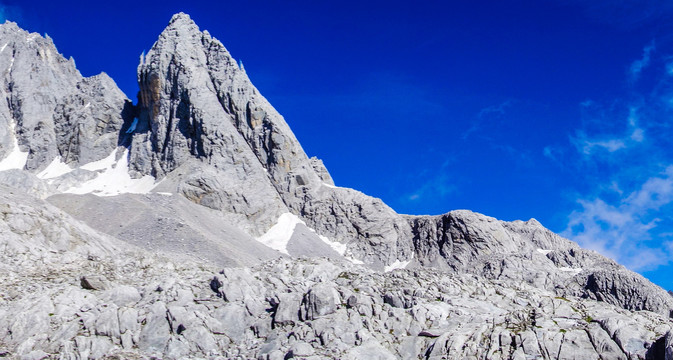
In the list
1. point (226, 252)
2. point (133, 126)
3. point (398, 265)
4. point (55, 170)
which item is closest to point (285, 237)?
point (398, 265)

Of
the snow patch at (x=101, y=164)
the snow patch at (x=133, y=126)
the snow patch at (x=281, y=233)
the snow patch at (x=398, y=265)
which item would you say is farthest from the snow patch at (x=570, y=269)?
the snow patch at (x=133, y=126)

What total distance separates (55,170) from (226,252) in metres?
75.8

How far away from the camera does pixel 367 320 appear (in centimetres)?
3133

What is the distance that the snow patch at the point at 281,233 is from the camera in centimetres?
10562

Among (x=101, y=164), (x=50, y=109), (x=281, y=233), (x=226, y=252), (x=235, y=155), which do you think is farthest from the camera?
(x=50, y=109)

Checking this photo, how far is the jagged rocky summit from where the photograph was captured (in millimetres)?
30031

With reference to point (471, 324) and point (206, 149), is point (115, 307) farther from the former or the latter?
point (206, 149)

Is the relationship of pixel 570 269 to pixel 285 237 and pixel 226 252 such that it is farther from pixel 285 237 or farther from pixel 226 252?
pixel 226 252

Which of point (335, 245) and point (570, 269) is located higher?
point (570, 269)

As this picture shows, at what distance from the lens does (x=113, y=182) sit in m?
125

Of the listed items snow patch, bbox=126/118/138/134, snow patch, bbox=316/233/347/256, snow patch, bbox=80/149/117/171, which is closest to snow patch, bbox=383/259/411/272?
snow patch, bbox=316/233/347/256

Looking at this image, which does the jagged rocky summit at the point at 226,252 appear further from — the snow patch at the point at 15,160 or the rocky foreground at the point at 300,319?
the snow patch at the point at 15,160

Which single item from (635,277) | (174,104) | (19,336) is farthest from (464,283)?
(174,104)

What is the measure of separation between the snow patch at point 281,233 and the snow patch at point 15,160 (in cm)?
6568
